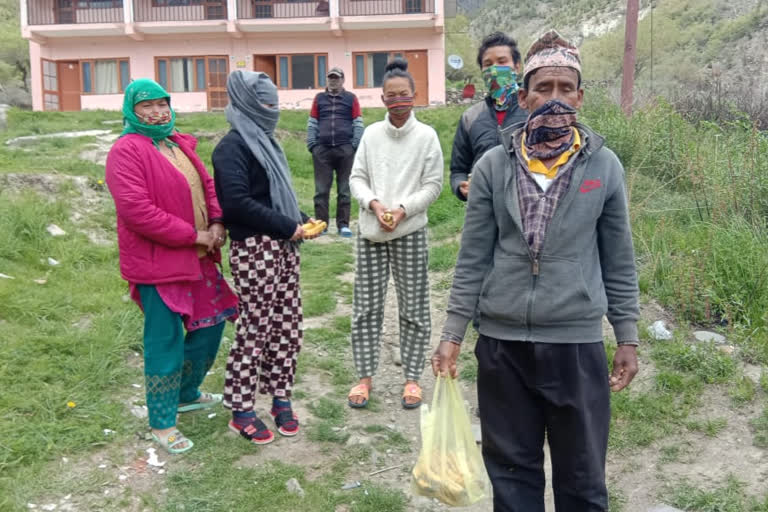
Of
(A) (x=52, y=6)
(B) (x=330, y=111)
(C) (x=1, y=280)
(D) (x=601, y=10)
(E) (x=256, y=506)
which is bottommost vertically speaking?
(E) (x=256, y=506)

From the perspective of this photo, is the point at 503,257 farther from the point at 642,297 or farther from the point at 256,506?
the point at 642,297

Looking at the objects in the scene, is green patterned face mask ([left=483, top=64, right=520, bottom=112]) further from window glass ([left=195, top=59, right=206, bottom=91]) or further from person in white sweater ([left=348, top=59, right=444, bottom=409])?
window glass ([left=195, top=59, right=206, bottom=91])

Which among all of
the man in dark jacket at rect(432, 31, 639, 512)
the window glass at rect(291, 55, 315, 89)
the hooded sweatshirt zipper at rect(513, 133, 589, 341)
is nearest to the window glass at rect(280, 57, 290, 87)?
the window glass at rect(291, 55, 315, 89)

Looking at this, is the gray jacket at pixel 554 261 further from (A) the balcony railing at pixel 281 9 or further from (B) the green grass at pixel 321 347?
(A) the balcony railing at pixel 281 9

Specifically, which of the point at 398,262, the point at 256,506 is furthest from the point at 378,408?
the point at 256,506

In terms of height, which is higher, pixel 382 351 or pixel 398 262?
pixel 398 262

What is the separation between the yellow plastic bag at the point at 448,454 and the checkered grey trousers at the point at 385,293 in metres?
1.59

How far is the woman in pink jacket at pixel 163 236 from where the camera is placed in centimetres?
317

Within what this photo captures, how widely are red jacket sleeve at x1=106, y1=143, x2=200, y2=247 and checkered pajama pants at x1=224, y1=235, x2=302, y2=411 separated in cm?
38

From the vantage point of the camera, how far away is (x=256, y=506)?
3000 millimetres

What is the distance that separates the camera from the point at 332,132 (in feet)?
26.0

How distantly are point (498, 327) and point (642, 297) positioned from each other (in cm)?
336

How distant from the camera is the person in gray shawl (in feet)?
11.0

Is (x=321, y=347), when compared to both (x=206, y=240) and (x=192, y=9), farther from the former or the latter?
(x=192, y=9)
